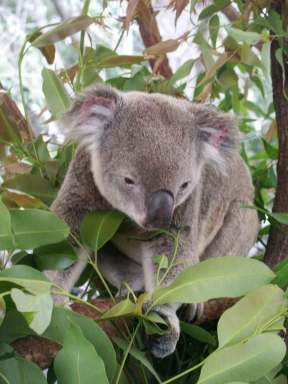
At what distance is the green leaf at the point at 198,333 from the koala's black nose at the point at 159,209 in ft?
0.90

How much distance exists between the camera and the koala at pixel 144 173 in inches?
73.0

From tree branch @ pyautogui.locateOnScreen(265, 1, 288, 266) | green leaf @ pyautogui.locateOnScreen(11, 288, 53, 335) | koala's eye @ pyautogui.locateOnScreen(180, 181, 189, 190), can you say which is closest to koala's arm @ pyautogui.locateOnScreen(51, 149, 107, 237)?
koala's eye @ pyautogui.locateOnScreen(180, 181, 189, 190)

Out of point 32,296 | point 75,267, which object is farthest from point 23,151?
point 32,296

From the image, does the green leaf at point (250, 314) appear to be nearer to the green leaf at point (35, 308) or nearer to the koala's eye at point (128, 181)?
the green leaf at point (35, 308)

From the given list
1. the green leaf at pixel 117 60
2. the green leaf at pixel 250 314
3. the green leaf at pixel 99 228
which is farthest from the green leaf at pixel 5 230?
the green leaf at pixel 117 60

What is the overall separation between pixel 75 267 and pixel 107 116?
480 millimetres

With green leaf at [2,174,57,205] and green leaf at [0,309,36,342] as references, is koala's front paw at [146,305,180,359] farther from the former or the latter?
green leaf at [2,174,57,205]

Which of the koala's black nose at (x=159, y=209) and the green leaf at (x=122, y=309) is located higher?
the green leaf at (x=122, y=309)

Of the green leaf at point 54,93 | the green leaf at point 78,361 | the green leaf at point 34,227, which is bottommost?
the green leaf at point 78,361

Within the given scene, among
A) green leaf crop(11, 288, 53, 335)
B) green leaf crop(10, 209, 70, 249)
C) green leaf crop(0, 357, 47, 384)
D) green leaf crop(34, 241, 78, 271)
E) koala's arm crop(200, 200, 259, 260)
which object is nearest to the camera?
green leaf crop(11, 288, 53, 335)

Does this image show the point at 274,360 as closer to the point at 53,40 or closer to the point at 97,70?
the point at 53,40

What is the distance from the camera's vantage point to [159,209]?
5.88 feet

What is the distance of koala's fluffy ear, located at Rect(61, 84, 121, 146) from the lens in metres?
1.99

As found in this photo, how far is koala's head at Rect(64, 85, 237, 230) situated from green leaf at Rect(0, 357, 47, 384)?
24.5 inches
